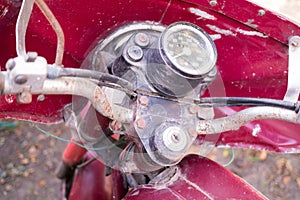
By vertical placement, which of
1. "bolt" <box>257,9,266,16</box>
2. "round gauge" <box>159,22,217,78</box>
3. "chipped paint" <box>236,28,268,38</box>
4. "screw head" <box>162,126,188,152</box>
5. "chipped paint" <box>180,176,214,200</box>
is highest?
"bolt" <box>257,9,266,16</box>

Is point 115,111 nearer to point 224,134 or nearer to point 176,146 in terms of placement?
point 176,146

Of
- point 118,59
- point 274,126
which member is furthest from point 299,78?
point 118,59

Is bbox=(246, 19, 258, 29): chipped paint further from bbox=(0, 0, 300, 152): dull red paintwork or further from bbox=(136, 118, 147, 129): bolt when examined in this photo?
bbox=(136, 118, 147, 129): bolt

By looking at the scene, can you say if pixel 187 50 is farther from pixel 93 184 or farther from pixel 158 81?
pixel 93 184

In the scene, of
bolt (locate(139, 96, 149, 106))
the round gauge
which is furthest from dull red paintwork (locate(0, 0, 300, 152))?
bolt (locate(139, 96, 149, 106))

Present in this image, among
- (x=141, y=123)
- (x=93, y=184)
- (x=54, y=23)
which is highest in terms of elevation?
(x=54, y=23)

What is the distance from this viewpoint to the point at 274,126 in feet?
3.84

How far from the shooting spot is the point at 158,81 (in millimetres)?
814

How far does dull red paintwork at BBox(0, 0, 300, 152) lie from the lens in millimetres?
930

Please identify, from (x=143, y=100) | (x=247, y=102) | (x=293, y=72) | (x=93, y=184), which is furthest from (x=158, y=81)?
(x=93, y=184)

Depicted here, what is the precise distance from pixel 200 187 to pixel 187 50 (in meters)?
0.24

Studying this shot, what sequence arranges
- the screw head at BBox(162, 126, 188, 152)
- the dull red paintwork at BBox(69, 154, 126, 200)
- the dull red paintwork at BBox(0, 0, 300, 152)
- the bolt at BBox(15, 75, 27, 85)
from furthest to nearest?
the dull red paintwork at BBox(69, 154, 126, 200) < the dull red paintwork at BBox(0, 0, 300, 152) < the screw head at BBox(162, 126, 188, 152) < the bolt at BBox(15, 75, 27, 85)

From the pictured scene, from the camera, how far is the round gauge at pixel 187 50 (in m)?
0.80

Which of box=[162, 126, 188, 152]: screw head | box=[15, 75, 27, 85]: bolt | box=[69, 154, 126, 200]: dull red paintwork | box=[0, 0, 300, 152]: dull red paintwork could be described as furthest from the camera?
box=[69, 154, 126, 200]: dull red paintwork
